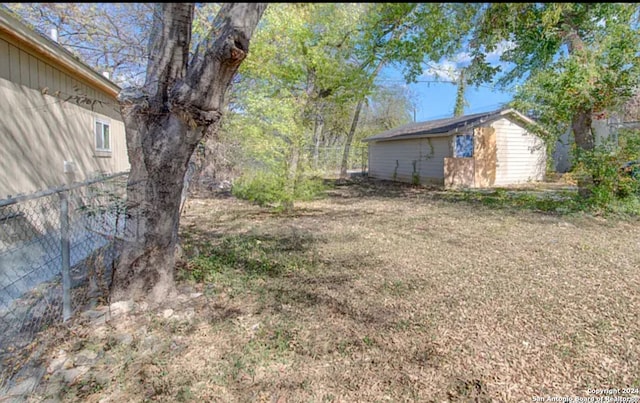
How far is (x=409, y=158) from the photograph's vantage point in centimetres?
1523

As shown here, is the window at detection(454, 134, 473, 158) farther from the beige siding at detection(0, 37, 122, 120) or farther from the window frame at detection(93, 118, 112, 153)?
the beige siding at detection(0, 37, 122, 120)

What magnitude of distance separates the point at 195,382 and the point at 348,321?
1269 millimetres

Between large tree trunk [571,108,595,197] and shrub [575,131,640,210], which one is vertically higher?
large tree trunk [571,108,595,197]

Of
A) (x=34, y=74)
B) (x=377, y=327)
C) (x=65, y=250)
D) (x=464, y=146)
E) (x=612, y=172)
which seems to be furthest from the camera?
(x=464, y=146)

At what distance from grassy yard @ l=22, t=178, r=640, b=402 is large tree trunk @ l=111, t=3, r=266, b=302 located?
39 centimetres

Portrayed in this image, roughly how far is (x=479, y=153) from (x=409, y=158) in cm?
302

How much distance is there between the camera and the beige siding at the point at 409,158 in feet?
43.8

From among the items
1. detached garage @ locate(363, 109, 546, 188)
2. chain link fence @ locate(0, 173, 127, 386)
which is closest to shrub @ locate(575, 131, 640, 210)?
detached garage @ locate(363, 109, 546, 188)

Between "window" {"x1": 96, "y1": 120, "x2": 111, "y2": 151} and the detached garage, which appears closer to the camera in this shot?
"window" {"x1": 96, "y1": 120, "x2": 111, "y2": 151}

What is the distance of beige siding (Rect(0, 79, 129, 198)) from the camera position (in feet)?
13.4

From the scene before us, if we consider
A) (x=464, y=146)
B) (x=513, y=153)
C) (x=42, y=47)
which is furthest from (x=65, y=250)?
(x=513, y=153)

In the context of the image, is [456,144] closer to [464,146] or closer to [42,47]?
[464,146]

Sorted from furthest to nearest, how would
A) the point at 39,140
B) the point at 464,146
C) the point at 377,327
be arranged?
the point at 464,146 < the point at 39,140 < the point at 377,327

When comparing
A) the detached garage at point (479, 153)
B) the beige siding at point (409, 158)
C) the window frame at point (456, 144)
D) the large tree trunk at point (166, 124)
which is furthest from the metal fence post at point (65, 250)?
the window frame at point (456, 144)
